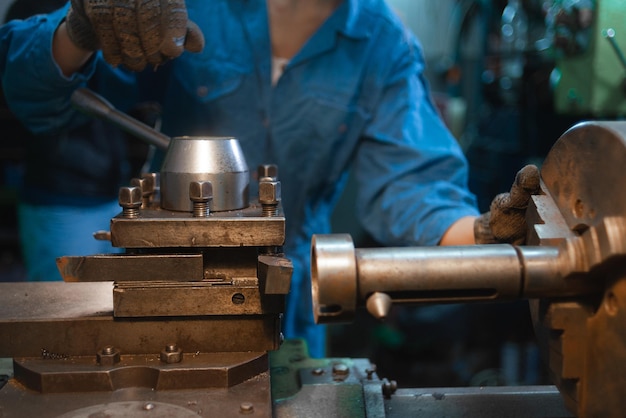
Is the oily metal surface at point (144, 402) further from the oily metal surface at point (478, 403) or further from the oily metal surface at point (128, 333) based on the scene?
the oily metal surface at point (478, 403)

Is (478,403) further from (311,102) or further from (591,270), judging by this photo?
(311,102)

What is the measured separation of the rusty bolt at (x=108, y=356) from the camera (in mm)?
770

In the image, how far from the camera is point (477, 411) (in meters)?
0.81

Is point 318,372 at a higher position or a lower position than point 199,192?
lower

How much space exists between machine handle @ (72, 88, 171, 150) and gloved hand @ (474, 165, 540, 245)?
55 cm

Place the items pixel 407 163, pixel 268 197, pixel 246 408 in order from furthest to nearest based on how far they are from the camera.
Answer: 1. pixel 407 163
2. pixel 268 197
3. pixel 246 408

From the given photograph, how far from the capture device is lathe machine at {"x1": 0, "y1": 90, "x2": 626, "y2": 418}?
60 centimetres

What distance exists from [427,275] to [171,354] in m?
0.36

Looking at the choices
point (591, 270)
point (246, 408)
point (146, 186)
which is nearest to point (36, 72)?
point (146, 186)

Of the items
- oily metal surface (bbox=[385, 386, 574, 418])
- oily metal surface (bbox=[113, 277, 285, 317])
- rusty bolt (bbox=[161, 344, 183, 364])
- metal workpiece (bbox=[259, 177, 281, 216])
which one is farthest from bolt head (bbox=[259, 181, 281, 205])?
oily metal surface (bbox=[385, 386, 574, 418])

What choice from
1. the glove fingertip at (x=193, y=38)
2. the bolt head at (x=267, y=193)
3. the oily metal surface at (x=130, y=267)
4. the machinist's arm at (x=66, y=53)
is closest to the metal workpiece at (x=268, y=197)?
the bolt head at (x=267, y=193)

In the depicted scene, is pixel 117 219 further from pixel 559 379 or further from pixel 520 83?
pixel 520 83

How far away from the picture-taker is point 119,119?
1.05 meters

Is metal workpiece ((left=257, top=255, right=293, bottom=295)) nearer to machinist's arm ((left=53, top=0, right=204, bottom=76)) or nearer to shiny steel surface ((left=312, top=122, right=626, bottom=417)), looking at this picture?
shiny steel surface ((left=312, top=122, right=626, bottom=417))
